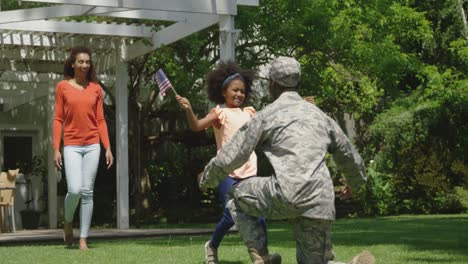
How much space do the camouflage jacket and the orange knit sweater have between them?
3.34 m

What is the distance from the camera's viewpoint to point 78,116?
8703 mm

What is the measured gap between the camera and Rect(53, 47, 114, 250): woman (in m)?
8.58

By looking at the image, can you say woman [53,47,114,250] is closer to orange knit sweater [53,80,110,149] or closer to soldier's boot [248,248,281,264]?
orange knit sweater [53,80,110,149]

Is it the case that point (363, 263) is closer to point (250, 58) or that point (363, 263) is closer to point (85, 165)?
point (85, 165)

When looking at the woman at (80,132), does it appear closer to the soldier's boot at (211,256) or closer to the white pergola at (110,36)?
the soldier's boot at (211,256)

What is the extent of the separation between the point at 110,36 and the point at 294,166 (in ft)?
32.9

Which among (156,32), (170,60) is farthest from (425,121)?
(156,32)

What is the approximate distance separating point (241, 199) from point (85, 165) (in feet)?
11.1

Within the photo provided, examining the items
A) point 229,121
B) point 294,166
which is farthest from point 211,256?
point 294,166

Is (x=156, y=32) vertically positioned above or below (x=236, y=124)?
above

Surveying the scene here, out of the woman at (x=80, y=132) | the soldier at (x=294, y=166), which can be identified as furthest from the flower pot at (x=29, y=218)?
the soldier at (x=294, y=166)

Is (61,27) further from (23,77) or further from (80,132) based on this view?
(80,132)

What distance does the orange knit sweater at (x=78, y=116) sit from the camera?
28.3 feet

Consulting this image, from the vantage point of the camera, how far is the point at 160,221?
19234 millimetres
